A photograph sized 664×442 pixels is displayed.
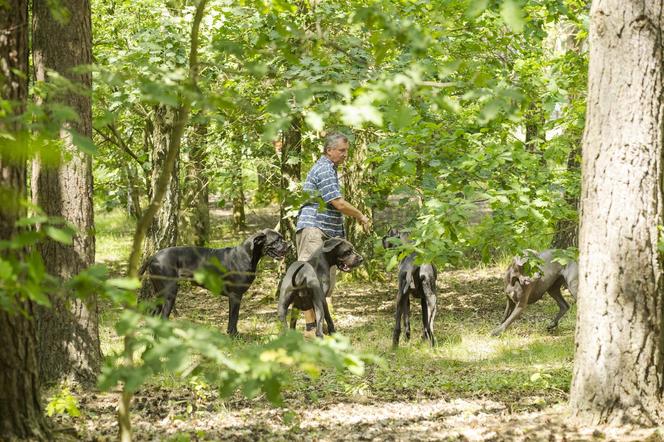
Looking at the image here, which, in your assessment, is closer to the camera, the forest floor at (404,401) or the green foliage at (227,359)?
the green foliage at (227,359)

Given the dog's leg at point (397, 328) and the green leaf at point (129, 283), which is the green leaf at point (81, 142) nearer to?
the green leaf at point (129, 283)

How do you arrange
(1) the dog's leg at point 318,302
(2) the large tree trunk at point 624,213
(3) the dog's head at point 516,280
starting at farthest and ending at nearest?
(3) the dog's head at point 516,280
(1) the dog's leg at point 318,302
(2) the large tree trunk at point 624,213

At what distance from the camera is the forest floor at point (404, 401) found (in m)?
5.28

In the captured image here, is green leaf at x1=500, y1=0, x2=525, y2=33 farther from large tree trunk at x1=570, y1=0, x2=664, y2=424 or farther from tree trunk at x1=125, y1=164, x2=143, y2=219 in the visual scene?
tree trunk at x1=125, y1=164, x2=143, y2=219

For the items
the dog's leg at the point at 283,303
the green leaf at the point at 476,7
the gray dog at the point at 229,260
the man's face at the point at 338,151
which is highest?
the green leaf at the point at 476,7

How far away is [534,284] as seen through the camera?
9.94 meters

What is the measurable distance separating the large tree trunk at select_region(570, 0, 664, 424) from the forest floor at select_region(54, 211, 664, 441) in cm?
36

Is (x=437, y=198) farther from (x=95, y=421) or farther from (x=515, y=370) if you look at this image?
(x=95, y=421)

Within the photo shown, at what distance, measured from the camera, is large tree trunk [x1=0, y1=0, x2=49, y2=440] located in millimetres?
3971

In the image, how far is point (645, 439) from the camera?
4.87 metres

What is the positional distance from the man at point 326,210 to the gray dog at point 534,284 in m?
2.29

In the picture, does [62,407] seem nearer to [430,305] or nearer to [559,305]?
[430,305]

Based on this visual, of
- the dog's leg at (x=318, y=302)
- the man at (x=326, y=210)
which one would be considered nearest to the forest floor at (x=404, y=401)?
the dog's leg at (x=318, y=302)

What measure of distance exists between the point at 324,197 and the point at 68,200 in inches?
129
